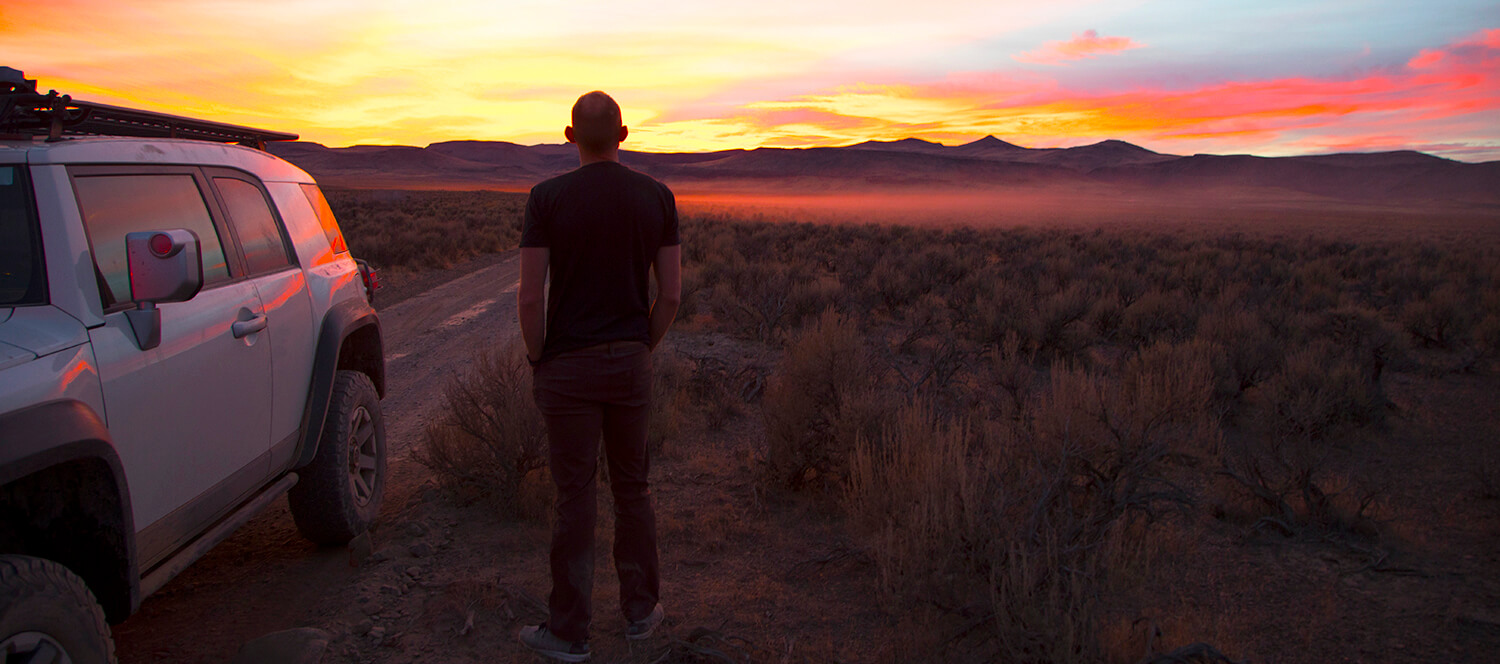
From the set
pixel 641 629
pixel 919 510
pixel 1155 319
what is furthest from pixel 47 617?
pixel 1155 319

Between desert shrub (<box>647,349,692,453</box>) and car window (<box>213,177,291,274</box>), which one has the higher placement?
car window (<box>213,177,291,274</box>)

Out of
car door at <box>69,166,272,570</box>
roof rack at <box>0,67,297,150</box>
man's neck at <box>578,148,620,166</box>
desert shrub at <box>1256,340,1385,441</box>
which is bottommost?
desert shrub at <box>1256,340,1385,441</box>

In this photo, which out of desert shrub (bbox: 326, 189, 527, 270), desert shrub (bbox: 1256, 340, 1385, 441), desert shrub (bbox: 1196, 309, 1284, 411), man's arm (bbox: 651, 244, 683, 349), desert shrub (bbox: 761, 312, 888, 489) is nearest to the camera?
man's arm (bbox: 651, 244, 683, 349)

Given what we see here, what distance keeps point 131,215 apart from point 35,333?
73 centimetres

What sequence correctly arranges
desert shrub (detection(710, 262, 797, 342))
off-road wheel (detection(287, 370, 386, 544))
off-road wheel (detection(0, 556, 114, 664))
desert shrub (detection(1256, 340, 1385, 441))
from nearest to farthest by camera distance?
off-road wheel (detection(0, 556, 114, 664)) < off-road wheel (detection(287, 370, 386, 544)) < desert shrub (detection(1256, 340, 1385, 441)) < desert shrub (detection(710, 262, 797, 342))

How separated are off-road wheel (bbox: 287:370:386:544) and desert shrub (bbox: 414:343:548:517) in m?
0.57

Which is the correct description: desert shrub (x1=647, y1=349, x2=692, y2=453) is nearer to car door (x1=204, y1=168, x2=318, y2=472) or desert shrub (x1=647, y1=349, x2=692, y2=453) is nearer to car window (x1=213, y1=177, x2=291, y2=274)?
car door (x1=204, y1=168, x2=318, y2=472)

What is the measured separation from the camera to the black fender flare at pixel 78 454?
73.4 inches

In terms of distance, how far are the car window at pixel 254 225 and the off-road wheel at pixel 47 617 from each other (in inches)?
62.9

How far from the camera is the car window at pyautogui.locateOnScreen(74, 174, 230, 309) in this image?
8.16ft

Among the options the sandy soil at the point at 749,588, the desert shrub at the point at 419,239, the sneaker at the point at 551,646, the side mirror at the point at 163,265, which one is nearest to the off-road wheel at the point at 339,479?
the sandy soil at the point at 749,588

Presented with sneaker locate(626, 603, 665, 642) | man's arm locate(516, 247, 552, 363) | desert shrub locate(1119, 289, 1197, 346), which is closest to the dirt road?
sneaker locate(626, 603, 665, 642)

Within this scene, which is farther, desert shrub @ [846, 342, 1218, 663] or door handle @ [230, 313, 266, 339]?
door handle @ [230, 313, 266, 339]

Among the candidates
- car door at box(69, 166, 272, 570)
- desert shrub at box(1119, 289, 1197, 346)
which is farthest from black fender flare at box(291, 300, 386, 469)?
desert shrub at box(1119, 289, 1197, 346)
